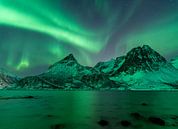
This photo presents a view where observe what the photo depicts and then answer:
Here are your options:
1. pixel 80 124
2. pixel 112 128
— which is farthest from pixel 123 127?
pixel 80 124

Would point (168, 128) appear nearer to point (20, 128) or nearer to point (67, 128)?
point (67, 128)

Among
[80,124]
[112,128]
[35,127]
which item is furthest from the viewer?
[80,124]

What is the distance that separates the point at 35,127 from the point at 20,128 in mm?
3277

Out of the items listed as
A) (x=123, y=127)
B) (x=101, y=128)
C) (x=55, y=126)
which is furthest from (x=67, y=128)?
(x=123, y=127)

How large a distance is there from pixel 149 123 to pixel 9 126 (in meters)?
31.6

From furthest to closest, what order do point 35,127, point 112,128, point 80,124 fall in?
point 80,124 → point 35,127 → point 112,128

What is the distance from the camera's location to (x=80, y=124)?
66375 millimetres

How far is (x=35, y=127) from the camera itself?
202ft

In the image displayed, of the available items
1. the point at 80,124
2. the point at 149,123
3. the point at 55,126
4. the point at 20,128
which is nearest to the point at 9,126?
the point at 20,128

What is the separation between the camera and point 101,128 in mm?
58031

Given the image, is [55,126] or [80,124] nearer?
[55,126]

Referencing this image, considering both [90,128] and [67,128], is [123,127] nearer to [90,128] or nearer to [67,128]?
[90,128]

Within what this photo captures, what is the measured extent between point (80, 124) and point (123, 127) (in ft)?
38.5

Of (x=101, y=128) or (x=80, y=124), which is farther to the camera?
(x=80, y=124)
